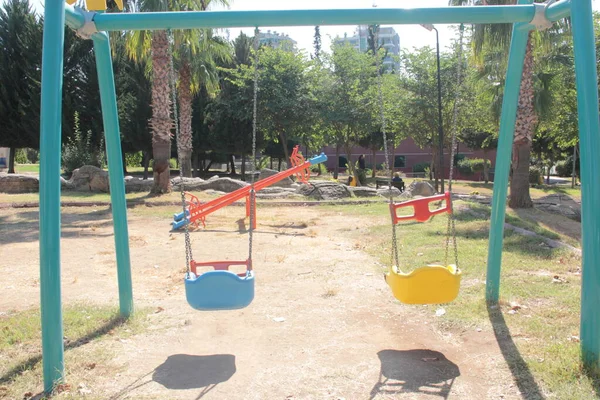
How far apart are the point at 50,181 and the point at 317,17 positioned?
2246mm

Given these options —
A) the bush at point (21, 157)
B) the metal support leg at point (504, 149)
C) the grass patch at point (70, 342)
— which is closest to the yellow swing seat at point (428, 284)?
the metal support leg at point (504, 149)

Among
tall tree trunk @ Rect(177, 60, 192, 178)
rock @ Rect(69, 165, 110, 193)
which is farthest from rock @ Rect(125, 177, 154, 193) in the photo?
tall tree trunk @ Rect(177, 60, 192, 178)

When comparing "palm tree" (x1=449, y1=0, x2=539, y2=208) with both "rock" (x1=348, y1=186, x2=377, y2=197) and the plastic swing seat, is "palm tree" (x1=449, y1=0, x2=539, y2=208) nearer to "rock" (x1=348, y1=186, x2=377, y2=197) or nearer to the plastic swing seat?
"rock" (x1=348, y1=186, x2=377, y2=197)

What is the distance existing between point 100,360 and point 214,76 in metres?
21.0

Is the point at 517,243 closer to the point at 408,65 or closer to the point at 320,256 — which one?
the point at 320,256

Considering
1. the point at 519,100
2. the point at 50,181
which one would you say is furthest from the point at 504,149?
the point at 519,100

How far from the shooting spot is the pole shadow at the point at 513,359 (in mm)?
3270

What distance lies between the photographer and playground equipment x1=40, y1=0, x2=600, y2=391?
127 inches

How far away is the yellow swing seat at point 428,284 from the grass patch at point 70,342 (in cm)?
228

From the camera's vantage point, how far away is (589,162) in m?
3.28

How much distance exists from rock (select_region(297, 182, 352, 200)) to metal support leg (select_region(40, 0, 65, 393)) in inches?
532

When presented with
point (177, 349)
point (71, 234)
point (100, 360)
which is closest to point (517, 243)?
point (177, 349)

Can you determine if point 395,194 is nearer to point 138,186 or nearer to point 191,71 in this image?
point 138,186

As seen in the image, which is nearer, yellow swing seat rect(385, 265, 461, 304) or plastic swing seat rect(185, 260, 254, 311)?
plastic swing seat rect(185, 260, 254, 311)
